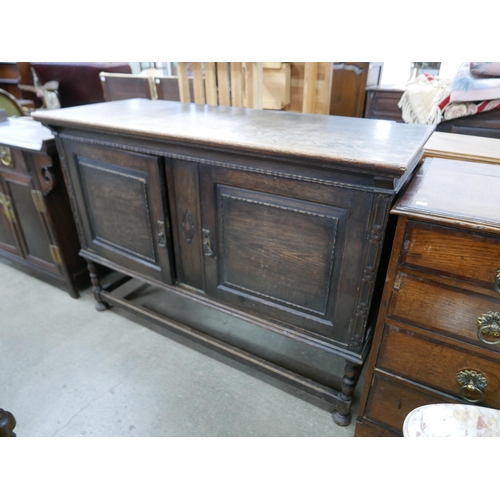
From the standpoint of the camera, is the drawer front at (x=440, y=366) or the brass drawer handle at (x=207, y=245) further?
the brass drawer handle at (x=207, y=245)

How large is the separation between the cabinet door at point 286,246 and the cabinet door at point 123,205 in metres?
0.21

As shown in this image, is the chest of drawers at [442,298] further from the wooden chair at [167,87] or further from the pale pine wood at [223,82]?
the wooden chair at [167,87]

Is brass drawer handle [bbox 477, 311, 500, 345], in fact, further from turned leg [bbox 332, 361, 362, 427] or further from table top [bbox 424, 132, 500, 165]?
table top [bbox 424, 132, 500, 165]

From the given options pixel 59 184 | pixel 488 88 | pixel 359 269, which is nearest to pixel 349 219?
pixel 359 269

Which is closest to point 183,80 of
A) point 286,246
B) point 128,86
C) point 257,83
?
point 257,83

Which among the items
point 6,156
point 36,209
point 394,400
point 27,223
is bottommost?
point 394,400

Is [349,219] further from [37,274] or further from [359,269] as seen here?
[37,274]

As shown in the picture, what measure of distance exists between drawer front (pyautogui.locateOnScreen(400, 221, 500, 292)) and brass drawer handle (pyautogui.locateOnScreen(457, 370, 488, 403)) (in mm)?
256

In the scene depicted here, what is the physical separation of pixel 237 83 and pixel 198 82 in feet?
0.77

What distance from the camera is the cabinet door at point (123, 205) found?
4.26 ft

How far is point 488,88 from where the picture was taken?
1.97 metres

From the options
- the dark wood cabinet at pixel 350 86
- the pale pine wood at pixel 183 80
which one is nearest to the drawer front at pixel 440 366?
the pale pine wood at pixel 183 80

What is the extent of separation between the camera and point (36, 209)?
5.91 feet

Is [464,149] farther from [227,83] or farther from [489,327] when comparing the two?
[227,83]
